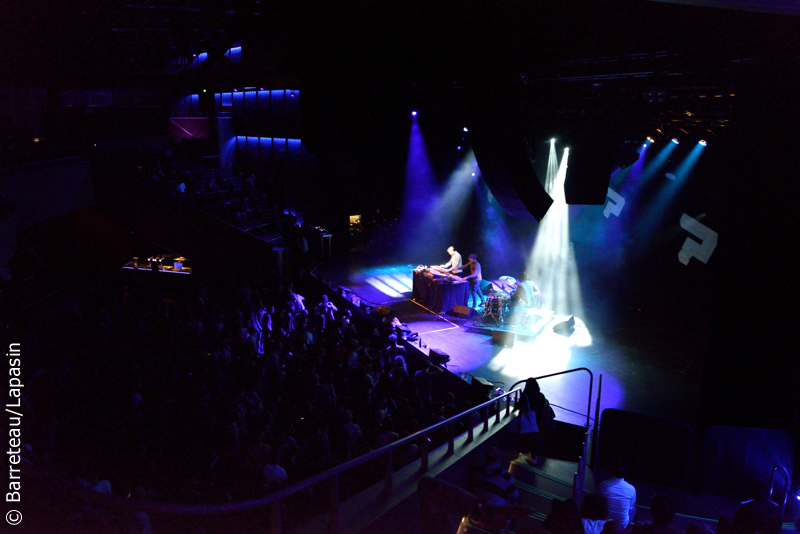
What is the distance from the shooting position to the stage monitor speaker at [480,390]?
24.1 feet

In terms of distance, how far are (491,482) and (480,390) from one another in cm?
378

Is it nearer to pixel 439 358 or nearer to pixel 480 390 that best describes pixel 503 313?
pixel 439 358

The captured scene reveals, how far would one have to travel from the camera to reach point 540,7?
8.73 feet

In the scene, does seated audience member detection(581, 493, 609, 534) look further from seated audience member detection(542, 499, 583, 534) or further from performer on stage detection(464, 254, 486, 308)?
performer on stage detection(464, 254, 486, 308)

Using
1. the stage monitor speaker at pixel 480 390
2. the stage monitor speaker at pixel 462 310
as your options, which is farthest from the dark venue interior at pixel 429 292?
the stage monitor speaker at pixel 462 310

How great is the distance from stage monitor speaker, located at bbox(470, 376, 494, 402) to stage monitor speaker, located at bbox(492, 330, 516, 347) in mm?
2831

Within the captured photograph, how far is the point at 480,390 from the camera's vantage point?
24.8 ft

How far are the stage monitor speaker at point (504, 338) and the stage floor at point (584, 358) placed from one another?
0.13 metres

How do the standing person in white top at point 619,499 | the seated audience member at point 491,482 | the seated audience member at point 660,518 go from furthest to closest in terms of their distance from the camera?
the standing person in white top at point 619,499
the seated audience member at point 491,482
the seated audience member at point 660,518

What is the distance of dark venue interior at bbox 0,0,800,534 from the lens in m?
3.45

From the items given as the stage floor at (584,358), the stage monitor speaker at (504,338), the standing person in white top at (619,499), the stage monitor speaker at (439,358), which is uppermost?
the standing person in white top at (619,499)

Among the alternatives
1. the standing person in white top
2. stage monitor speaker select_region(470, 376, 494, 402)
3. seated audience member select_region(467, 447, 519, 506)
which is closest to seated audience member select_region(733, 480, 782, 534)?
the standing person in white top

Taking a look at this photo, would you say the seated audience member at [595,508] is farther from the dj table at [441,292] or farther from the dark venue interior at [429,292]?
the dj table at [441,292]

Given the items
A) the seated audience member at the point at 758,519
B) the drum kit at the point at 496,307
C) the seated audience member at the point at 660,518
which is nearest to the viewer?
the seated audience member at the point at 660,518
